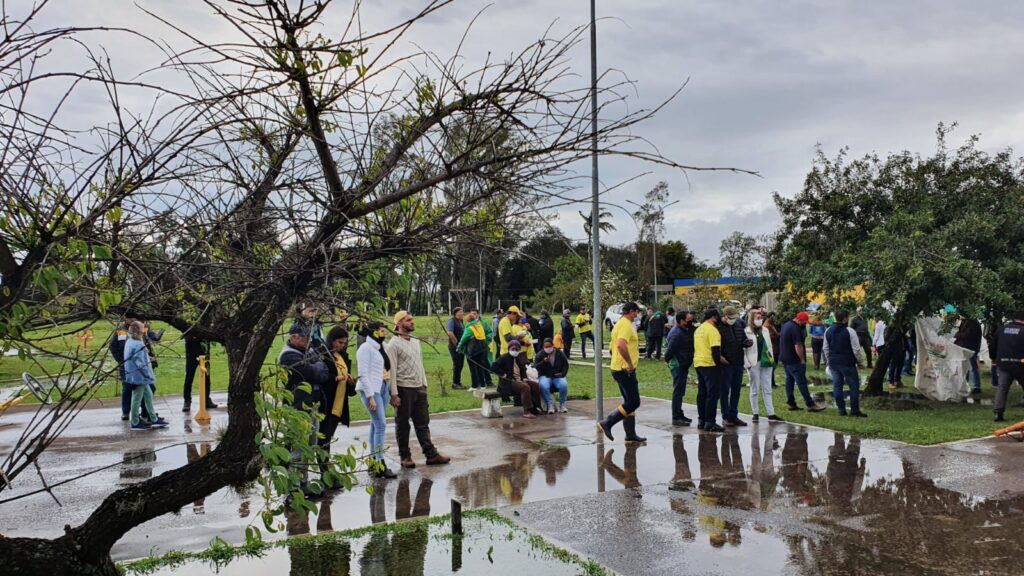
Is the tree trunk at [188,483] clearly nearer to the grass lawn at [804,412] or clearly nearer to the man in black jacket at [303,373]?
the grass lawn at [804,412]

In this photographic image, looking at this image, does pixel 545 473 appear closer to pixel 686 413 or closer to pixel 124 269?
pixel 686 413

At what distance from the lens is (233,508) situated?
24.8 ft

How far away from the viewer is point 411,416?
9.27 m

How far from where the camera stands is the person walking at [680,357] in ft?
38.8

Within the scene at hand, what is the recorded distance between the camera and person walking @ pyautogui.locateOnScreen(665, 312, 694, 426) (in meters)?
11.8

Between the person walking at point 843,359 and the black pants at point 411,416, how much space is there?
6779 mm

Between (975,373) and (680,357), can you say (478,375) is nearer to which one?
(680,357)

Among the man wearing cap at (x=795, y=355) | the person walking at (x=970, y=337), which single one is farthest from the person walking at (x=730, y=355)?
the person walking at (x=970, y=337)

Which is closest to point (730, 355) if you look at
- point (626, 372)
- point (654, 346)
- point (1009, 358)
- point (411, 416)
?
point (626, 372)

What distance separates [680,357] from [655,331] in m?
11.2

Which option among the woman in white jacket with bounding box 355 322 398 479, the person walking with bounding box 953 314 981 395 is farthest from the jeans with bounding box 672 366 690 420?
the person walking with bounding box 953 314 981 395

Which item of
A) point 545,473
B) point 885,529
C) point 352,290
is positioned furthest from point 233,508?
point 885,529

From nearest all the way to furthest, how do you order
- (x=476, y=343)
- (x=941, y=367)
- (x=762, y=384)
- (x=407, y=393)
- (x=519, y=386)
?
1. (x=407, y=393)
2. (x=762, y=384)
3. (x=519, y=386)
4. (x=941, y=367)
5. (x=476, y=343)

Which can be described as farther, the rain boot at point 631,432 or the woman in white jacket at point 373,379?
the rain boot at point 631,432
